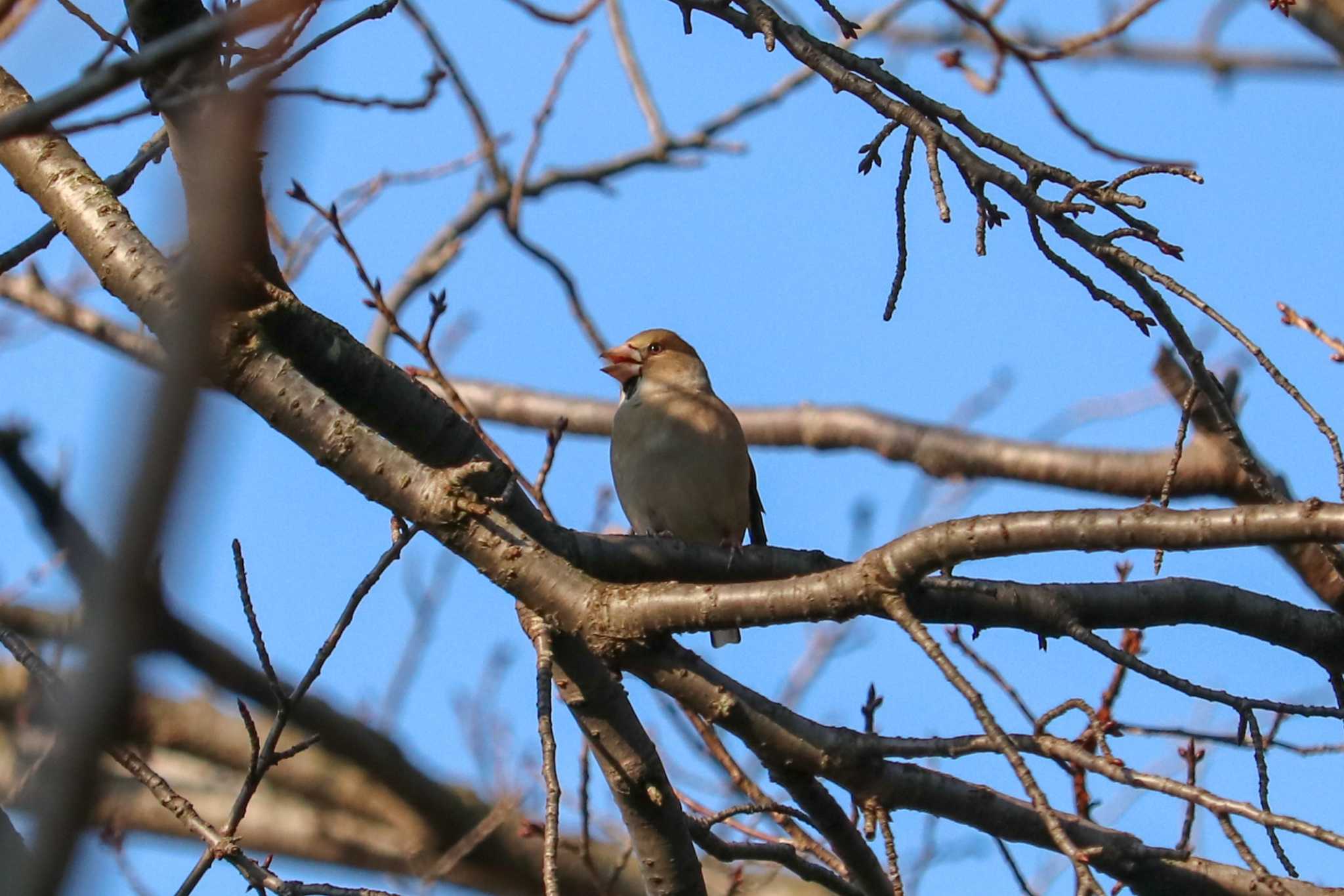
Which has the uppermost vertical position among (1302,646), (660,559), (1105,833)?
(660,559)

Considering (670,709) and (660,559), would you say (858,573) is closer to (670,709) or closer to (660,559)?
(660,559)

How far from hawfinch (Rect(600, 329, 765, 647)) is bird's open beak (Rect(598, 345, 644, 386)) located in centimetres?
33

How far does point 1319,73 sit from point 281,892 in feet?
21.2

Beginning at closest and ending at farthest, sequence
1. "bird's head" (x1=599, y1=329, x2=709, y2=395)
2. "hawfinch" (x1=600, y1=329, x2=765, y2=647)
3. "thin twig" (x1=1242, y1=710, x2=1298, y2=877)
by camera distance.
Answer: "thin twig" (x1=1242, y1=710, x2=1298, y2=877) → "hawfinch" (x1=600, y1=329, x2=765, y2=647) → "bird's head" (x1=599, y1=329, x2=709, y2=395)

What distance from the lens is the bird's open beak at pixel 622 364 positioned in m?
6.84

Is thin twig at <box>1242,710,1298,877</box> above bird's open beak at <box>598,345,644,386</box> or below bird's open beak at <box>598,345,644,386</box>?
below

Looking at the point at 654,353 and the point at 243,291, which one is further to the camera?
the point at 654,353

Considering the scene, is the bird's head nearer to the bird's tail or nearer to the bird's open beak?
the bird's open beak

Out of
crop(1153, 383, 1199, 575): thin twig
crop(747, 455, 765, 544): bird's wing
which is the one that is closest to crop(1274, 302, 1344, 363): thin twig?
crop(1153, 383, 1199, 575): thin twig

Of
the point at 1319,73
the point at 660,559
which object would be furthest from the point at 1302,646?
the point at 1319,73

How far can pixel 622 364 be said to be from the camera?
6.89 meters

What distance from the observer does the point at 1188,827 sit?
151 inches

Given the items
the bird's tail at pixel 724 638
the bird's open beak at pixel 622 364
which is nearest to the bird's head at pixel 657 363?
the bird's open beak at pixel 622 364

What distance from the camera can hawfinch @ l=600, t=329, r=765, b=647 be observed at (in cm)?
606
